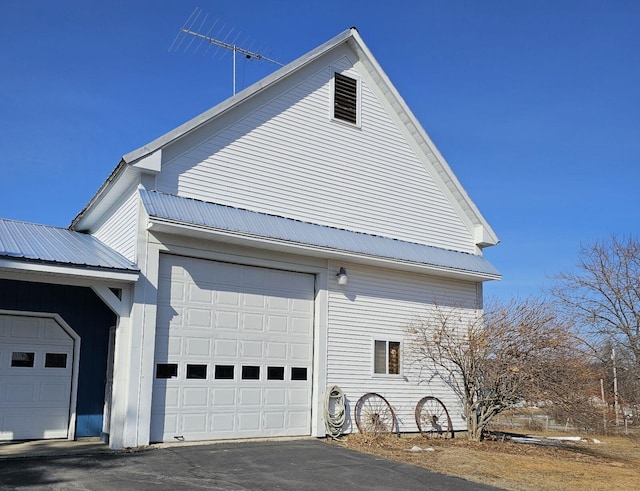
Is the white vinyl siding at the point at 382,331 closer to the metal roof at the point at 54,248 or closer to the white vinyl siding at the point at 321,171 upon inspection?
the white vinyl siding at the point at 321,171

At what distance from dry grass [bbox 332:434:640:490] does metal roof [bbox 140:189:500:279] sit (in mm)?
3969

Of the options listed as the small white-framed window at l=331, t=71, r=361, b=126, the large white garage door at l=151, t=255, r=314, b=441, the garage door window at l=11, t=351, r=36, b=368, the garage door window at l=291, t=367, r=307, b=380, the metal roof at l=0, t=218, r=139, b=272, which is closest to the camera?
the metal roof at l=0, t=218, r=139, b=272

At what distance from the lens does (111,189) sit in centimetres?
1268

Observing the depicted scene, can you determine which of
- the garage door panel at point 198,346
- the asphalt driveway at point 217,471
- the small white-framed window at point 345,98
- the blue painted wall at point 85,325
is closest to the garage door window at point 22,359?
the blue painted wall at point 85,325

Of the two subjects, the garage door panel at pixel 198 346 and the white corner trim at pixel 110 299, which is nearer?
the white corner trim at pixel 110 299

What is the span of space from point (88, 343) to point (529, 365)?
933cm

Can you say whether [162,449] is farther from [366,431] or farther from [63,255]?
[366,431]

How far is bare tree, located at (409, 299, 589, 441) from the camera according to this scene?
13.7 meters

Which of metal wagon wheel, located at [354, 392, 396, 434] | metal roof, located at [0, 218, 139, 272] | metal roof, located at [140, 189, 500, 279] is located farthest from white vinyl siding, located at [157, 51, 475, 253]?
metal wagon wheel, located at [354, 392, 396, 434]

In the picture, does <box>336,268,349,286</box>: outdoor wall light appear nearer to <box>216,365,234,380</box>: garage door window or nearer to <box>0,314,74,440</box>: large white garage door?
<box>216,365,234,380</box>: garage door window

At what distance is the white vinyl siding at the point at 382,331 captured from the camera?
45.8ft

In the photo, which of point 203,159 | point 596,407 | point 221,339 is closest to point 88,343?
point 221,339

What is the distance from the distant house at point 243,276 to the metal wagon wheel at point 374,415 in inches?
10.0

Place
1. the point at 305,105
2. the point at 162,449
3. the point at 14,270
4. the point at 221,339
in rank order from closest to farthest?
the point at 14,270, the point at 162,449, the point at 221,339, the point at 305,105
